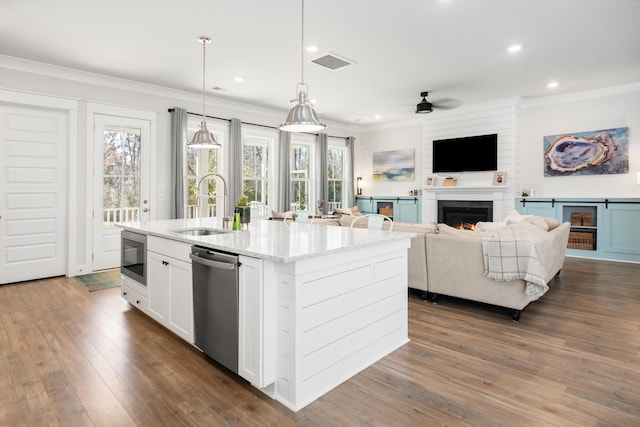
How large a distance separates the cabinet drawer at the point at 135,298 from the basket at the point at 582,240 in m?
6.77

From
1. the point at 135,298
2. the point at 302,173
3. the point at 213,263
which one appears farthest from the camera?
the point at 302,173

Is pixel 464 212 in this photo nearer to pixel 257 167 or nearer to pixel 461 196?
pixel 461 196

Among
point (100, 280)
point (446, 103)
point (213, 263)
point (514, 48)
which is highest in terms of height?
point (446, 103)

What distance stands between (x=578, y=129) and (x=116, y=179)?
7758mm

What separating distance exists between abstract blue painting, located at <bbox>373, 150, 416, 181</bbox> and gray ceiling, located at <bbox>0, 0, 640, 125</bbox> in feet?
8.95

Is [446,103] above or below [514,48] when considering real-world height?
above

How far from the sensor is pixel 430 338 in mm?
2955

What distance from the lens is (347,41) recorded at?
4164mm

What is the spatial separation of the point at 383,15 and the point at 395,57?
1.18m

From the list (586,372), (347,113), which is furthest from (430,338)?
(347,113)

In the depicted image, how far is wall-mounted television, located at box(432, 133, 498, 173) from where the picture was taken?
7.12 m

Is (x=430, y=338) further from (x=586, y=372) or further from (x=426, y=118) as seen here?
(x=426, y=118)

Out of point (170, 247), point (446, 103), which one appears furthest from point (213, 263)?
point (446, 103)

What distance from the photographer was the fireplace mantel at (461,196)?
6977mm
